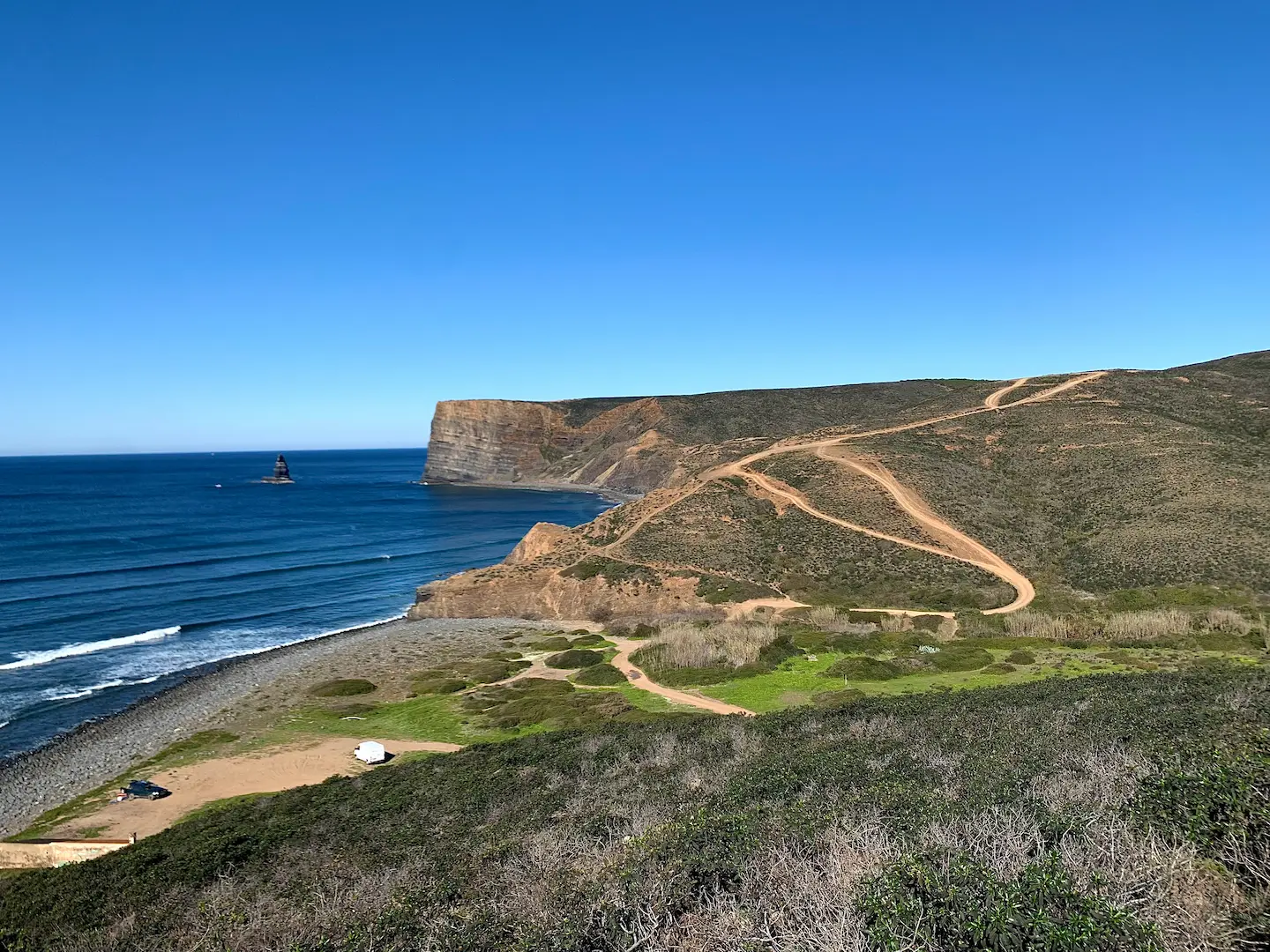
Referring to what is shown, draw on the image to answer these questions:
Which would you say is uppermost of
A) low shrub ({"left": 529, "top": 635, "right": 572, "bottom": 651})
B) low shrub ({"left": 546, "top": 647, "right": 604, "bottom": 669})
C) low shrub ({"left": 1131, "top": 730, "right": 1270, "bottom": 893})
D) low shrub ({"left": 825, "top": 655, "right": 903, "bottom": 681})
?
low shrub ({"left": 1131, "top": 730, "right": 1270, "bottom": 893})

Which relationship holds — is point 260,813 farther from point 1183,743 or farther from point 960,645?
point 960,645

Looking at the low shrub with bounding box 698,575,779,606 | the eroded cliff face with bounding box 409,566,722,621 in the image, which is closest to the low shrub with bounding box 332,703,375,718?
the eroded cliff face with bounding box 409,566,722,621

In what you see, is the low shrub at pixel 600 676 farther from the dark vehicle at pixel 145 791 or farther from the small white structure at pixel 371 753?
the dark vehicle at pixel 145 791

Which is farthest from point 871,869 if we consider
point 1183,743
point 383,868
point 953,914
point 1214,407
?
point 1214,407

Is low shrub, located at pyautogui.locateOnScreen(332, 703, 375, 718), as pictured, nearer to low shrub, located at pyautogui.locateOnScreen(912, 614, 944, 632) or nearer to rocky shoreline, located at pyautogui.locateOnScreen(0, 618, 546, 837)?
rocky shoreline, located at pyautogui.locateOnScreen(0, 618, 546, 837)

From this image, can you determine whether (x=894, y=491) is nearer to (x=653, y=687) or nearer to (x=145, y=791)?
(x=653, y=687)

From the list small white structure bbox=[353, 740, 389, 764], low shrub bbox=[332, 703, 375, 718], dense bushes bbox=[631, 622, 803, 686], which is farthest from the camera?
dense bushes bbox=[631, 622, 803, 686]

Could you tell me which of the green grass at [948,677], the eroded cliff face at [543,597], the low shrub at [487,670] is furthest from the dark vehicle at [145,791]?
the eroded cliff face at [543,597]
